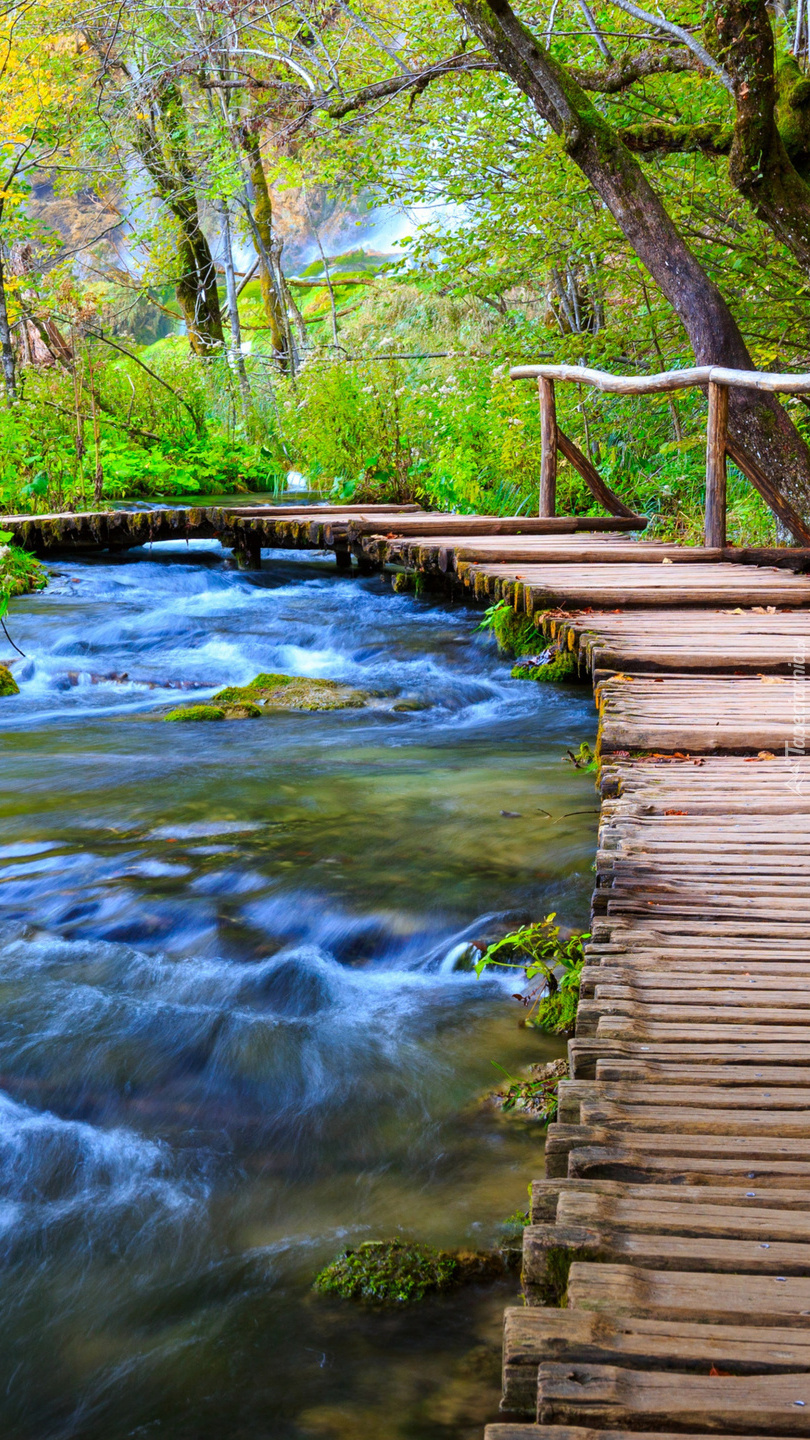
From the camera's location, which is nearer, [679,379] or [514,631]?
[679,379]

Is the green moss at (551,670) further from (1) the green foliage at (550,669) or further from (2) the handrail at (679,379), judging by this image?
(2) the handrail at (679,379)

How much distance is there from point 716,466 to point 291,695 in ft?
11.7

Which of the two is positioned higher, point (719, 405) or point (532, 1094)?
point (719, 405)

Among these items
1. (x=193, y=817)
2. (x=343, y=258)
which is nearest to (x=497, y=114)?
(x=193, y=817)

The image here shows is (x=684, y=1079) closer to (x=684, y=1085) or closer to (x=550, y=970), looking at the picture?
(x=684, y=1085)

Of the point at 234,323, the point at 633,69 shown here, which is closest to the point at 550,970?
the point at 633,69

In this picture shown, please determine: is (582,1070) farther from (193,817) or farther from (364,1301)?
(193,817)

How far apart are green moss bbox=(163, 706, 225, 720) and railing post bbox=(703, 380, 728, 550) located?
3.75 m

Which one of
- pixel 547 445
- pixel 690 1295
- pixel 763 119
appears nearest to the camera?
pixel 690 1295

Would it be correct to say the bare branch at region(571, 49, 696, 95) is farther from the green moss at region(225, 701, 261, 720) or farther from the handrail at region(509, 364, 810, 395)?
the green moss at region(225, 701, 261, 720)

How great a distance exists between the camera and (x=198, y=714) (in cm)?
843

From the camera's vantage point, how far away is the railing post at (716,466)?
750cm

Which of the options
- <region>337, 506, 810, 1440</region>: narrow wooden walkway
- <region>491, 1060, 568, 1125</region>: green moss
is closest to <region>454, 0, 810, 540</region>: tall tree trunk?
<region>337, 506, 810, 1440</region>: narrow wooden walkway

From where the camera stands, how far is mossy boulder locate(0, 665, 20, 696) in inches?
362
